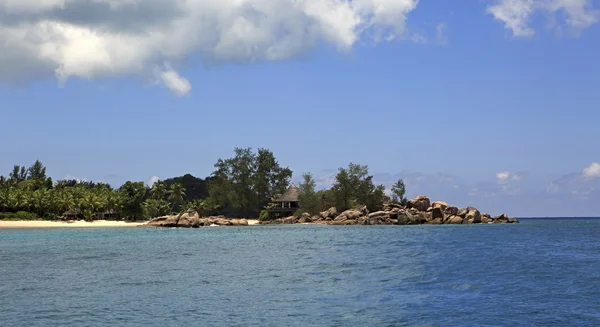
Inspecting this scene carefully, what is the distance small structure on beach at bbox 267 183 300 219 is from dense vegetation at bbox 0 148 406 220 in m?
2.24

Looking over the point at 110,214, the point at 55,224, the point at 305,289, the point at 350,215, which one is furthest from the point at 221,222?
the point at 305,289

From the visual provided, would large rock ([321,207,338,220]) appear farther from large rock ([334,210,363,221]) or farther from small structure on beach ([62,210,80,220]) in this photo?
small structure on beach ([62,210,80,220])

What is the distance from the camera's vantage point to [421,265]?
133 feet

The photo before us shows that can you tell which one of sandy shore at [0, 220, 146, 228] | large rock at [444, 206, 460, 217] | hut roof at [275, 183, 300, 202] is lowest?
sandy shore at [0, 220, 146, 228]

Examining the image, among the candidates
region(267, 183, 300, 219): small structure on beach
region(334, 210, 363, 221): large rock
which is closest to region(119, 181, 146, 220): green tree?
region(267, 183, 300, 219): small structure on beach

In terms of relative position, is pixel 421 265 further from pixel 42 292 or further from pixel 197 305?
pixel 42 292

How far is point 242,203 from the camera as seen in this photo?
15812 cm

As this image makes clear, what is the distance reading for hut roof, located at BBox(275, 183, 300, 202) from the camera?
487 feet

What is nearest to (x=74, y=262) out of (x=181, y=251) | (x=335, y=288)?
(x=181, y=251)

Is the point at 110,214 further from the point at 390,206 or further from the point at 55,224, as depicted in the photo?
the point at 390,206

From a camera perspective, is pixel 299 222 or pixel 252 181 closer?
pixel 299 222

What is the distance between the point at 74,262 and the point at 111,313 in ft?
76.4

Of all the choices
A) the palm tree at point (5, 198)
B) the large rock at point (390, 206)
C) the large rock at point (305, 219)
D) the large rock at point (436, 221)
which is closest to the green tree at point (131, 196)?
the palm tree at point (5, 198)

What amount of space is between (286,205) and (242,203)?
1422 cm
